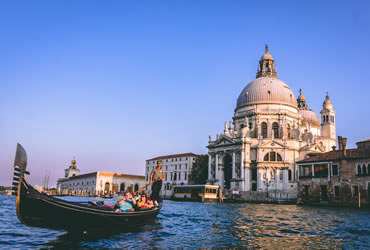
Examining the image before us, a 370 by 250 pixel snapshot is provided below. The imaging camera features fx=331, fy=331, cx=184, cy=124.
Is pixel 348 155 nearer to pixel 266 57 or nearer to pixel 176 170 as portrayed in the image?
pixel 266 57

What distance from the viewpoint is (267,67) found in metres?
68.2

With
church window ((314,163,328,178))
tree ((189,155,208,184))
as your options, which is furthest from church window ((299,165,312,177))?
tree ((189,155,208,184))

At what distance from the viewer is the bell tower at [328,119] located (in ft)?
217

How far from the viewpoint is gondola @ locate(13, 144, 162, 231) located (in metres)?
8.38

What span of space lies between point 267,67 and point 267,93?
431 inches

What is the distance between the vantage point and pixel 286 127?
186 ft

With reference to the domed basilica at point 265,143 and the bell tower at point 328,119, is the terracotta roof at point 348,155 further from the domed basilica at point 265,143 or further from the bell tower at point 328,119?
the bell tower at point 328,119

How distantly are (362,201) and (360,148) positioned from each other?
A: 5.99 meters

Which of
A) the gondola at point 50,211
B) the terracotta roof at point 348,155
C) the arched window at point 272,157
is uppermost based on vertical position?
the arched window at point 272,157

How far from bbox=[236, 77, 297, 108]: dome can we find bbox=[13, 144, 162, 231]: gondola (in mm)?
51904

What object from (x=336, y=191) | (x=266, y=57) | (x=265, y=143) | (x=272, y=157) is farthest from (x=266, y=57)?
(x=336, y=191)

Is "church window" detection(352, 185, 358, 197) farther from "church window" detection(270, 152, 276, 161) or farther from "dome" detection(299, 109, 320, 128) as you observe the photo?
"dome" detection(299, 109, 320, 128)

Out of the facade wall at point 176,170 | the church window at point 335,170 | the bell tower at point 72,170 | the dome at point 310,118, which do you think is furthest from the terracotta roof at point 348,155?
the bell tower at point 72,170

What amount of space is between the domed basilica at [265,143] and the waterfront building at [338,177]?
8413mm
